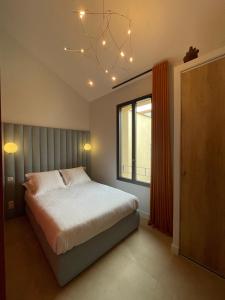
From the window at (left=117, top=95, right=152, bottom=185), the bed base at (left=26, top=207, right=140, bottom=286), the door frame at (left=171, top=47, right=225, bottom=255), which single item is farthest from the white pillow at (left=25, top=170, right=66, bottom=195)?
the door frame at (left=171, top=47, right=225, bottom=255)

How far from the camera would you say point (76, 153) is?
12.2ft

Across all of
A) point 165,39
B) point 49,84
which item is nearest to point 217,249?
point 165,39

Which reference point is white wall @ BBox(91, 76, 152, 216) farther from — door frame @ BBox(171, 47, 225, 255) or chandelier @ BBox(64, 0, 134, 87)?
door frame @ BBox(171, 47, 225, 255)

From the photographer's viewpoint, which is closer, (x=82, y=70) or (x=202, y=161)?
(x=202, y=161)

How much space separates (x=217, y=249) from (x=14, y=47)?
14.3ft

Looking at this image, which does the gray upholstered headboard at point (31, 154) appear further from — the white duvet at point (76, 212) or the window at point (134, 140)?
the window at point (134, 140)

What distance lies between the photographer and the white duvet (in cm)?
153

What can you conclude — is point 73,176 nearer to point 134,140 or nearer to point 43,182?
point 43,182

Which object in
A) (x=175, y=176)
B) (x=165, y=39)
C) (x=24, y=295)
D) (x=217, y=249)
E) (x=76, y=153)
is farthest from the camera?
(x=76, y=153)

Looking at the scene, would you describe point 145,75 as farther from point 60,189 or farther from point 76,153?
point 60,189

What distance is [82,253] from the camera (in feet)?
5.37

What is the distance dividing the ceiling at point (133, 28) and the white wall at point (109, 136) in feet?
0.89

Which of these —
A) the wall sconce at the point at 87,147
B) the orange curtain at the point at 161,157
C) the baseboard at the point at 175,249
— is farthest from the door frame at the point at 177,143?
the wall sconce at the point at 87,147

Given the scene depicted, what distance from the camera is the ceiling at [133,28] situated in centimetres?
174
